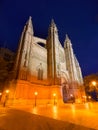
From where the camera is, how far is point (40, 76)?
80.8 ft

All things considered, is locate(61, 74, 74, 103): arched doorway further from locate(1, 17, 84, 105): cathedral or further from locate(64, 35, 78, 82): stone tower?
locate(64, 35, 78, 82): stone tower

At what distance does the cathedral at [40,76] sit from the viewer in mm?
19156

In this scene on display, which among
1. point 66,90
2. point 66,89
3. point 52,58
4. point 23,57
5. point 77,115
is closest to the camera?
point 77,115

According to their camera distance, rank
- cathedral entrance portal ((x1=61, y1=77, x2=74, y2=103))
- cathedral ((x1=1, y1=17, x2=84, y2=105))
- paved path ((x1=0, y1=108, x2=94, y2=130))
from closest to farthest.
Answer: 1. paved path ((x1=0, y1=108, x2=94, y2=130))
2. cathedral ((x1=1, y1=17, x2=84, y2=105))
3. cathedral entrance portal ((x1=61, y1=77, x2=74, y2=103))

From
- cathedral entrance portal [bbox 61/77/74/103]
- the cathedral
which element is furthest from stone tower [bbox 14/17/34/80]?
cathedral entrance portal [bbox 61/77/74/103]

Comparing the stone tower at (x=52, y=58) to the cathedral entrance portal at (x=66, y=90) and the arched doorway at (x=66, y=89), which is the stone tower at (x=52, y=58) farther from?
the cathedral entrance portal at (x=66, y=90)

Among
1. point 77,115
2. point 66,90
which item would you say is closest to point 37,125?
point 77,115

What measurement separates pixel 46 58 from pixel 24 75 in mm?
9968

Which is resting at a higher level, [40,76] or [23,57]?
[23,57]

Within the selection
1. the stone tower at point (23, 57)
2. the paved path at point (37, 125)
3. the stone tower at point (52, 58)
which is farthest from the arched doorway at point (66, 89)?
the paved path at point (37, 125)

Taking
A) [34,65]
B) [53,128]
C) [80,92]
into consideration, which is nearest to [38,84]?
[34,65]

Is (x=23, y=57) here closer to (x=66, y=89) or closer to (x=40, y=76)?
(x=40, y=76)

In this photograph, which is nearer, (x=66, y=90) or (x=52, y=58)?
(x=52, y=58)

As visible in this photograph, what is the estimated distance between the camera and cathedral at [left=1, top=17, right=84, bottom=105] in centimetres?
1916
